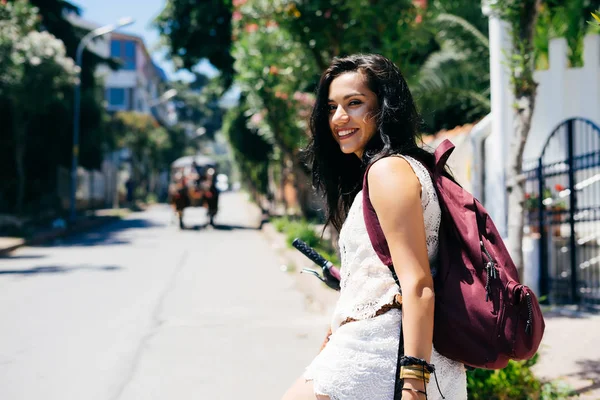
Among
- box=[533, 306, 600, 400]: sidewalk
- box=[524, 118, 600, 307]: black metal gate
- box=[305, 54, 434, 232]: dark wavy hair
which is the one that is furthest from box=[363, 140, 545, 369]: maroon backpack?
box=[524, 118, 600, 307]: black metal gate

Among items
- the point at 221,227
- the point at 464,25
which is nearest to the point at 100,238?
the point at 221,227

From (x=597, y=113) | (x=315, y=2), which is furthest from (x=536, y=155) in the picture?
(x=315, y=2)

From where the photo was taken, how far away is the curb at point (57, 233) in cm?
1636

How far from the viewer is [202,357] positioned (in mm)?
6230

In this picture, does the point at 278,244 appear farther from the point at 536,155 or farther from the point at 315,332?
the point at 315,332

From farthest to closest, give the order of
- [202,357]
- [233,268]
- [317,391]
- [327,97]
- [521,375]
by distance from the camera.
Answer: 1. [233,268]
2. [202,357]
3. [521,375]
4. [327,97]
5. [317,391]

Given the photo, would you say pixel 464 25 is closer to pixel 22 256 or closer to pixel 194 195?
pixel 22 256

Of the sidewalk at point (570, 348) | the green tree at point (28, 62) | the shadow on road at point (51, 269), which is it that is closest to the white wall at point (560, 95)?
the sidewalk at point (570, 348)

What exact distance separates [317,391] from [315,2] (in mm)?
8469

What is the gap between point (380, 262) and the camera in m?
2.02

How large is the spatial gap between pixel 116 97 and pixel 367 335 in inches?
2446

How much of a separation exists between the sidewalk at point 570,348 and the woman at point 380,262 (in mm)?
2467

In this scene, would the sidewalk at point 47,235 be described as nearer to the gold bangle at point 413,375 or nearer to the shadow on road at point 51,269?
the shadow on road at point 51,269

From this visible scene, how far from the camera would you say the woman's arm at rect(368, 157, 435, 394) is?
1883 mm
